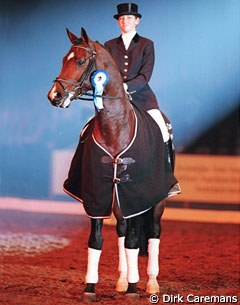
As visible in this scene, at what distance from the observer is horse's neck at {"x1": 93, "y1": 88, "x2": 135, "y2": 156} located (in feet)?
15.0

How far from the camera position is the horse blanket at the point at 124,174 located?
4609 mm

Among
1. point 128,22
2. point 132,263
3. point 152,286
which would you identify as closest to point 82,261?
point 152,286

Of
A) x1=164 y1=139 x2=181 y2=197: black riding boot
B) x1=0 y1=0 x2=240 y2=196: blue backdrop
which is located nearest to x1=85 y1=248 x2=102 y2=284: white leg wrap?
x1=164 y1=139 x2=181 y2=197: black riding boot

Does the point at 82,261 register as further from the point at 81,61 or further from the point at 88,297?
the point at 81,61

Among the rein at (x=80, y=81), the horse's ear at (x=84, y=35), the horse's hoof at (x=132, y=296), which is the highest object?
the horse's ear at (x=84, y=35)

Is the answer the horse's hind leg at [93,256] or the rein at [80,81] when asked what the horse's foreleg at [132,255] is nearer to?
the horse's hind leg at [93,256]

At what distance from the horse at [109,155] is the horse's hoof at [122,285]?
3 cm

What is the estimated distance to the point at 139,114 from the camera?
4.84 m

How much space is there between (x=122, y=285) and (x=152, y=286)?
0.20 metres

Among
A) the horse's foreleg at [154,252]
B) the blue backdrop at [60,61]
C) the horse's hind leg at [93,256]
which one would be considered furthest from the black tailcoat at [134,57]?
the blue backdrop at [60,61]

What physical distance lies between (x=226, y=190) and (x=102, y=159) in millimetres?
4796

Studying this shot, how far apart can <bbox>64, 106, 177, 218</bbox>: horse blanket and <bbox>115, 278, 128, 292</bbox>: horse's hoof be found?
0.55m

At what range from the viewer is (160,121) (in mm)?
5086

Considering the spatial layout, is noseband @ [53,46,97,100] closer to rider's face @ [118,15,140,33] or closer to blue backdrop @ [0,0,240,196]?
rider's face @ [118,15,140,33]
